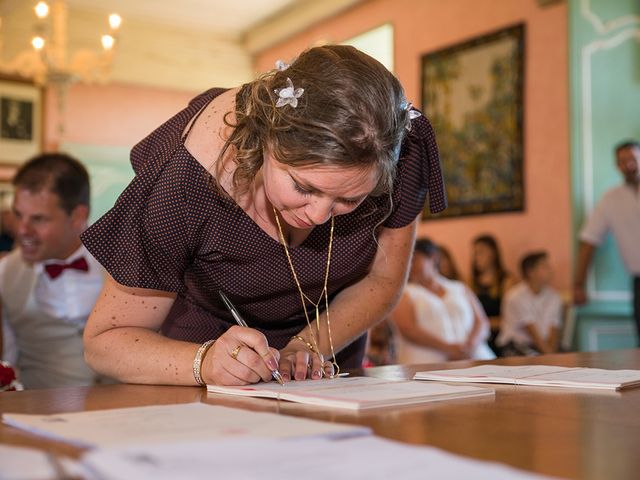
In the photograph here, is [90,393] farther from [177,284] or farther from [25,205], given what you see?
[25,205]

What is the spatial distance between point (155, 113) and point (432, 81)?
3.33 m

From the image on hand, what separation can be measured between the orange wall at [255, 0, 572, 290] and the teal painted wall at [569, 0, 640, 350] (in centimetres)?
9

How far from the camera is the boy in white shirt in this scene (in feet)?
19.1

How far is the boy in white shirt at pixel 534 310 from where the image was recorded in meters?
5.81

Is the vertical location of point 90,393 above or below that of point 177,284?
below

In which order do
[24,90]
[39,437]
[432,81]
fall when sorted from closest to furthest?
1. [39,437]
2. [432,81]
3. [24,90]

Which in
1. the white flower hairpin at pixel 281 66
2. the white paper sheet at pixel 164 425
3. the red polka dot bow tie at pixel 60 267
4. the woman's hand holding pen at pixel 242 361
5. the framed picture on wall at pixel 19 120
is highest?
the framed picture on wall at pixel 19 120

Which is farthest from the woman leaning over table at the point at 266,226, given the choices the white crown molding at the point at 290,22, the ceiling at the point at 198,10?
the ceiling at the point at 198,10

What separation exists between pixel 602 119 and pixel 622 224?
2.62ft

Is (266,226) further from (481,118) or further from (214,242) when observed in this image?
(481,118)

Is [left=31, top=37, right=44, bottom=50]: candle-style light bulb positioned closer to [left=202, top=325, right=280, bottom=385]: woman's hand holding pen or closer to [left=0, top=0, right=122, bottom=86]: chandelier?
[left=0, top=0, right=122, bottom=86]: chandelier

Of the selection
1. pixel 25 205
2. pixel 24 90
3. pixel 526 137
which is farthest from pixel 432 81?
pixel 25 205

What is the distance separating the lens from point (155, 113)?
9086 millimetres

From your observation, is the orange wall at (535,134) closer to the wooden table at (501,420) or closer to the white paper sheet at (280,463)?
the wooden table at (501,420)
